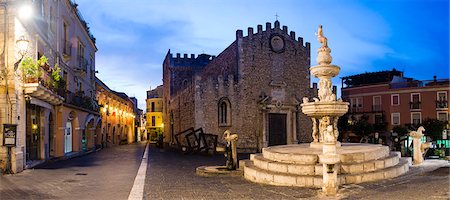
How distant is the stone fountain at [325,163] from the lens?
8.90 meters

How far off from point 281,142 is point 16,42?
65.4 ft

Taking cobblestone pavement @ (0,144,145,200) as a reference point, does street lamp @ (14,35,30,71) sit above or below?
above

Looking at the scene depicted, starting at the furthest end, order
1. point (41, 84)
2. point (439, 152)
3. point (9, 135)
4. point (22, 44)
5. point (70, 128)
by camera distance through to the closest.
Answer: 1. point (70, 128)
2. point (439, 152)
3. point (41, 84)
4. point (22, 44)
5. point (9, 135)

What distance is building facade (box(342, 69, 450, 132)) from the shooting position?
136ft

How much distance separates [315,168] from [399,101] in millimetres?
37569

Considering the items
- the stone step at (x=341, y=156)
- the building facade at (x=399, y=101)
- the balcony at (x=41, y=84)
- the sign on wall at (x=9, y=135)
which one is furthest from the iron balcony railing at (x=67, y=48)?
the building facade at (x=399, y=101)

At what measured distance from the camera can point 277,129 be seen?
29.3 metres

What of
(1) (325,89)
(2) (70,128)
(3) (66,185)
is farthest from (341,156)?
(2) (70,128)

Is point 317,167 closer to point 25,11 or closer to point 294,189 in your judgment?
point 294,189

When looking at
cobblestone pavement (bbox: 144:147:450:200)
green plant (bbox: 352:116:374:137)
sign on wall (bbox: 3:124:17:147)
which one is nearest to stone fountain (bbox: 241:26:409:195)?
cobblestone pavement (bbox: 144:147:450:200)

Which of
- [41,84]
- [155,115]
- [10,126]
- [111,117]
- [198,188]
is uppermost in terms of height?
[41,84]

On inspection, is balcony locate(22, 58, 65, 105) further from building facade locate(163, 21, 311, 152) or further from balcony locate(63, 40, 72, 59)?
building facade locate(163, 21, 311, 152)

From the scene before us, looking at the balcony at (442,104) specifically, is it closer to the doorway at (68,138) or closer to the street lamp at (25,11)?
the doorway at (68,138)

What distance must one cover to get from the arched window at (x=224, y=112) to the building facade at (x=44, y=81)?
895 centimetres
